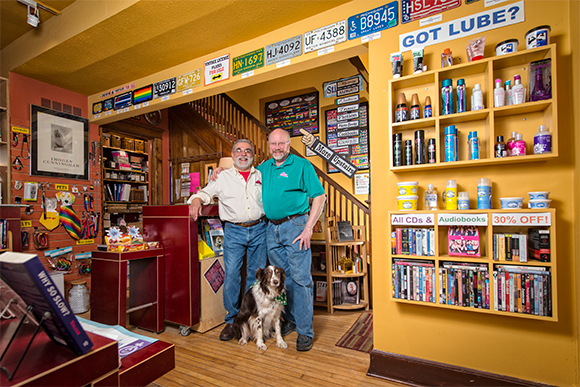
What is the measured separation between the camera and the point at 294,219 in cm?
273

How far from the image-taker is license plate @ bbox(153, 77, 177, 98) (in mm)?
3637

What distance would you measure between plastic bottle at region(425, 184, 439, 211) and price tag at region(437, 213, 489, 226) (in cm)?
9

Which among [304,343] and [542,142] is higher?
[542,142]

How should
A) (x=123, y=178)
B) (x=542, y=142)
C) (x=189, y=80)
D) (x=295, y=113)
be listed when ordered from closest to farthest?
(x=542, y=142) < (x=189, y=80) < (x=123, y=178) < (x=295, y=113)

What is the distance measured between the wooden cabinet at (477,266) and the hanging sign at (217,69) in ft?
7.71

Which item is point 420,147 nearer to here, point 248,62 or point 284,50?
point 284,50

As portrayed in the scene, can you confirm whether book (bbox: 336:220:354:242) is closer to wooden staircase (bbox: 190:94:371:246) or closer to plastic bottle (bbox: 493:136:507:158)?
wooden staircase (bbox: 190:94:371:246)

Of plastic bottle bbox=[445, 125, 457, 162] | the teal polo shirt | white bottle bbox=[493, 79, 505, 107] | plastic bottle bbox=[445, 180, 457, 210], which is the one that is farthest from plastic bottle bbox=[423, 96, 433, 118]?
the teal polo shirt

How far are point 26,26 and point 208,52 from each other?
7.07ft

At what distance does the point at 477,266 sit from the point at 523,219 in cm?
39

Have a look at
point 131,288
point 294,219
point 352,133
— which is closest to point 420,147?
point 294,219

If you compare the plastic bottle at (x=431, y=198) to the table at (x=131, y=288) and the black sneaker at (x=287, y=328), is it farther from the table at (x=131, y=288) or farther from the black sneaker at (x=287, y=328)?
the table at (x=131, y=288)

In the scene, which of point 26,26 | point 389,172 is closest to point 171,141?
point 26,26

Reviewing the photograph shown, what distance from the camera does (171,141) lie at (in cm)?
593
